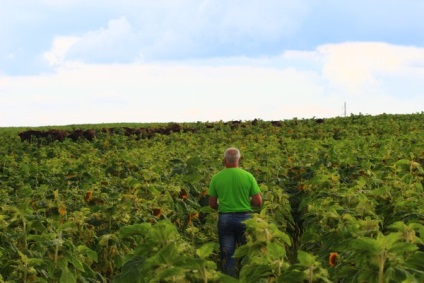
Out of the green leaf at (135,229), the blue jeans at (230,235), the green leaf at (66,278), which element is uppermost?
the green leaf at (135,229)

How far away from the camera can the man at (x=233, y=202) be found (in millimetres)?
9461

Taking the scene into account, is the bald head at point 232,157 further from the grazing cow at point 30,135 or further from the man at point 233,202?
the grazing cow at point 30,135

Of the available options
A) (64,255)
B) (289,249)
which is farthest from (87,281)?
(289,249)

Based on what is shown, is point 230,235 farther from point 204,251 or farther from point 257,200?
point 204,251

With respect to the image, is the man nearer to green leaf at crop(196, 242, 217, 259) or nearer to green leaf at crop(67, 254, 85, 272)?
green leaf at crop(67, 254, 85, 272)

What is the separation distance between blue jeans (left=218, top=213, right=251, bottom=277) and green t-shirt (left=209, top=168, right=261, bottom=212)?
122mm

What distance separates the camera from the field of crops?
3.95 meters

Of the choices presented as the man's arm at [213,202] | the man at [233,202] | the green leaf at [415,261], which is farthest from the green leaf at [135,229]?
the man's arm at [213,202]

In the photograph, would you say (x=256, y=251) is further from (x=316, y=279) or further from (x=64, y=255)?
(x=64, y=255)

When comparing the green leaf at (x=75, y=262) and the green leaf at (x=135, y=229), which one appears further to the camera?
the green leaf at (x=75, y=262)

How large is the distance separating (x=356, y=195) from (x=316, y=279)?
4.68 meters

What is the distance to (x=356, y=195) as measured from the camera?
8.40m

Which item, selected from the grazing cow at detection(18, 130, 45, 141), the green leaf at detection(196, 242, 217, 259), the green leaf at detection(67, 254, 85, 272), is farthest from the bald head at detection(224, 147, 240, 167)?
the grazing cow at detection(18, 130, 45, 141)

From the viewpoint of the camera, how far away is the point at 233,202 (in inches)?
373
